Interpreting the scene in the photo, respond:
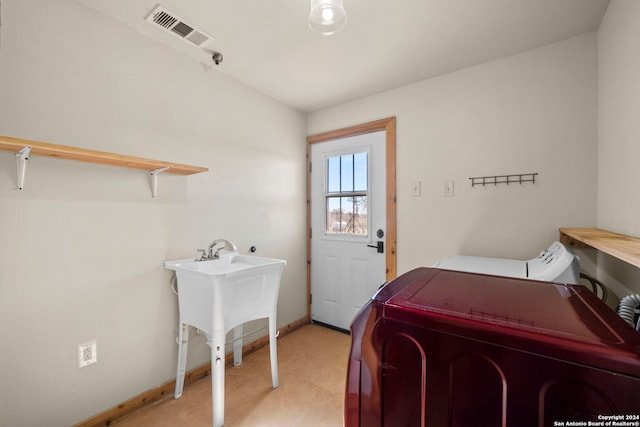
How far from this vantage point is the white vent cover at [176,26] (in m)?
1.56

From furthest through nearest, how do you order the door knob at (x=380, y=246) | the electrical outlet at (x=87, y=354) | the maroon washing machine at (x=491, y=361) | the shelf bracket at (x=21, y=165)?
the door knob at (x=380, y=246) → the electrical outlet at (x=87, y=354) → the shelf bracket at (x=21, y=165) → the maroon washing machine at (x=491, y=361)

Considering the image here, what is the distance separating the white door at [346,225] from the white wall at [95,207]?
1.06m

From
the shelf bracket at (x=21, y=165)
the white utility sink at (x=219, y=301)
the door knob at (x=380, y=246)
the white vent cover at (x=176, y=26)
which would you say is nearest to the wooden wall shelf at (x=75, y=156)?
the shelf bracket at (x=21, y=165)

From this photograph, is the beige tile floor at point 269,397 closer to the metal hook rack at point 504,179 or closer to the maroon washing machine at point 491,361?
the maroon washing machine at point 491,361

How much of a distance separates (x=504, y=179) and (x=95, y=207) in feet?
8.75

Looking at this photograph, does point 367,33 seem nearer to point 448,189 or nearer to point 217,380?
point 448,189

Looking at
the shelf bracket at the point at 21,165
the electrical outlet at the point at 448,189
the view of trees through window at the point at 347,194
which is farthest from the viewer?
the view of trees through window at the point at 347,194

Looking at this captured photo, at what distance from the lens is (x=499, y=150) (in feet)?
6.50

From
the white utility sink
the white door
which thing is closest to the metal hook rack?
the white door

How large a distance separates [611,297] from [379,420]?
173cm

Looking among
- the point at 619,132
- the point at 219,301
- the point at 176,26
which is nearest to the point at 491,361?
the point at 219,301

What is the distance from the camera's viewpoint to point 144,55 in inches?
69.0

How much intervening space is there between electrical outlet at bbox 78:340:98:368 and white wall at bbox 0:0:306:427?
3 centimetres

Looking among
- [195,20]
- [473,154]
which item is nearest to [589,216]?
[473,154]
